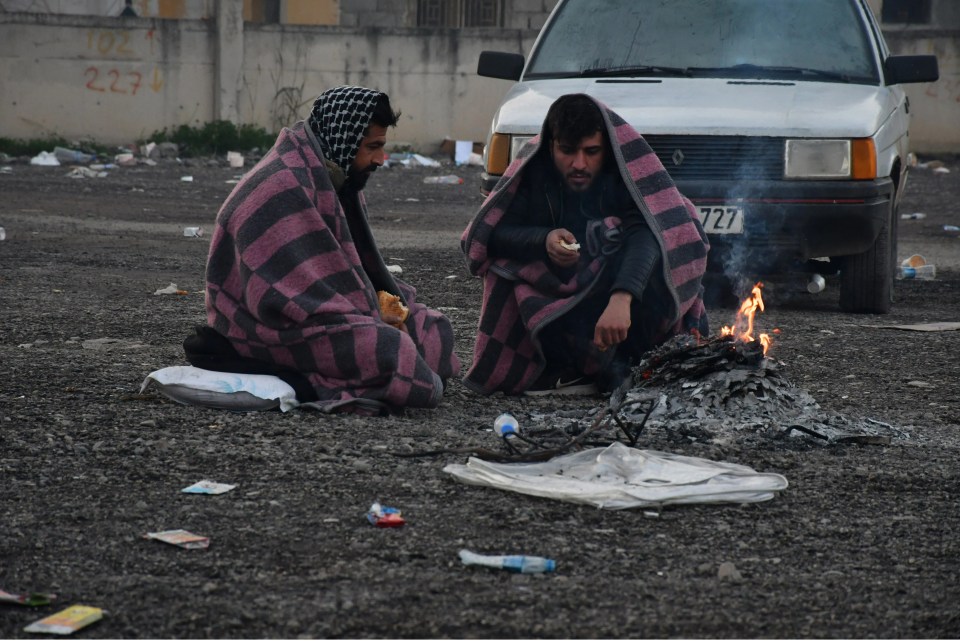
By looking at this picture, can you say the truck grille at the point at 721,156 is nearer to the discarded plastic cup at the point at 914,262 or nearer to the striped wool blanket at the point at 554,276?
the striped wool blanket at the point at 554,276

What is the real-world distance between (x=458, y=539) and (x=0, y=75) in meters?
17.8

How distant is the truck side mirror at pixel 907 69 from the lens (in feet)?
25.1

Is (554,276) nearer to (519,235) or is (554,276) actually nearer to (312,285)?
(519,235)

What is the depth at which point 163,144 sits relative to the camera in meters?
19.4

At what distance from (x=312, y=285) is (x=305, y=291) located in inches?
1.3

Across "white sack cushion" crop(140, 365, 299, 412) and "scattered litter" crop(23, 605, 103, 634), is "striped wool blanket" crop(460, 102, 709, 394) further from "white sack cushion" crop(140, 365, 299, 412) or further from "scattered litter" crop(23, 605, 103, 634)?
"scattered litter" crop(23, 605, 103, 634)

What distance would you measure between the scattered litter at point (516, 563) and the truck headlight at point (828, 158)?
438cm

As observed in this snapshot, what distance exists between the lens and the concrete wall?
1948 cm

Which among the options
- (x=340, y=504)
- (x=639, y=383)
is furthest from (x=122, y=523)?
(x=639, y=383)

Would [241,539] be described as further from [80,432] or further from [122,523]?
[80,432]

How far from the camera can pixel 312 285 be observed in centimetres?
473

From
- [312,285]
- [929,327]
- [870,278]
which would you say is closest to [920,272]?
[870,278]

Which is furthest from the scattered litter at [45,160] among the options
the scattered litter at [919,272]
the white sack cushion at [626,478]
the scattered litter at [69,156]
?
the white sack cushion at [626,478]

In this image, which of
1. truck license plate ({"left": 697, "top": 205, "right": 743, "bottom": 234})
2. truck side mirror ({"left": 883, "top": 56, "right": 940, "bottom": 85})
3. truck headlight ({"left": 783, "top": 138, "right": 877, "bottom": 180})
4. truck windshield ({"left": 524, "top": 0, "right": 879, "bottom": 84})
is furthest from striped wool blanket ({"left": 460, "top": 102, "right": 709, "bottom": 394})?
truck side mirror ({"left": 883, "top": 56, "right": 940, "bottom": 85})
